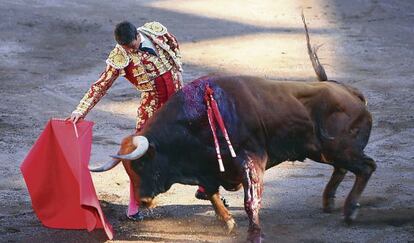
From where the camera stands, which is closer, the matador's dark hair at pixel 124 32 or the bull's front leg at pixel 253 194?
the bull's front leg at pixel 253 194

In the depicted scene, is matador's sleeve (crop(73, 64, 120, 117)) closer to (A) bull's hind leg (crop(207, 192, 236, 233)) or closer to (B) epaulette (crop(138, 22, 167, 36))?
(B) epaulette (crop(138, 22, 167, 36))

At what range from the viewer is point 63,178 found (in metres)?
6.34

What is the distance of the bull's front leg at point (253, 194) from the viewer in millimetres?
5965

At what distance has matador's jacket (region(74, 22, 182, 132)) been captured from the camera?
6363 millimetres

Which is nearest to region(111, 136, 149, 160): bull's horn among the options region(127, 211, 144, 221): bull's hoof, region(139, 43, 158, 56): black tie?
region(139, 43, 158, 56): black tie

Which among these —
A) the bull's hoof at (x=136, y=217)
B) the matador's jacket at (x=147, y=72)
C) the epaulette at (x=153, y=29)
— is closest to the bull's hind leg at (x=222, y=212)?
the bull's hoof at (x=136, y=217)

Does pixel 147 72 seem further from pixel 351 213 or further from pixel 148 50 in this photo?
pixel 351 213

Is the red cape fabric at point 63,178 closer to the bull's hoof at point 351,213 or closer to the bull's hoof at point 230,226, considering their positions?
the bull's hoof at point 230,226

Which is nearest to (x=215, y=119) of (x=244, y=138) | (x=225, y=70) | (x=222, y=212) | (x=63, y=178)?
(x=244, y=138)

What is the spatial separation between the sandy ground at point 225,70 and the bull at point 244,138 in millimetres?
419

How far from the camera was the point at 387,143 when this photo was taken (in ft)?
29.8

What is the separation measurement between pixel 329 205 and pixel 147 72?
5.34 feet

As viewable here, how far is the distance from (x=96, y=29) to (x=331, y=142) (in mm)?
7043

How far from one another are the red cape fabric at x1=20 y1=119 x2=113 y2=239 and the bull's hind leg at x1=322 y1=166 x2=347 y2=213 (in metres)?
1.58
